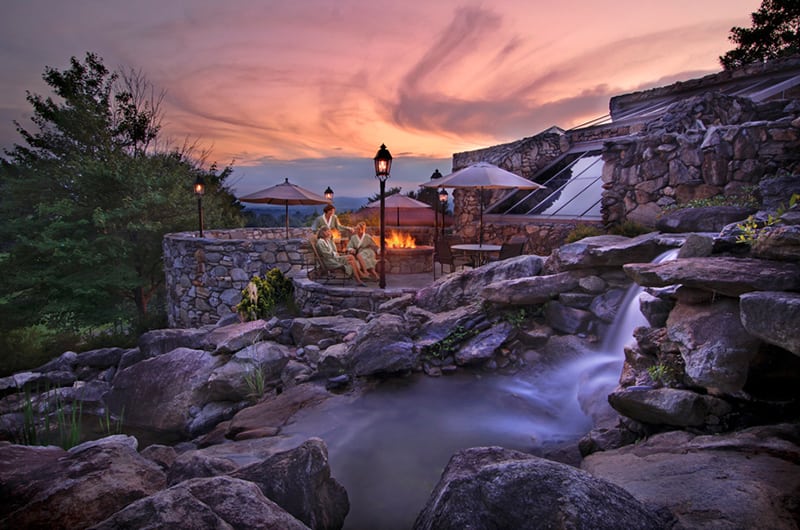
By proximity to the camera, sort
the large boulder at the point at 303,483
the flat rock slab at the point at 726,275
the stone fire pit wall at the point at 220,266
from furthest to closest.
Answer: the stone fire pit wall at the point at 220,266 → the flat rock slab at the point at 726,275 → the large boulder at the point at 303,483

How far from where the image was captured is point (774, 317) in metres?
2.93

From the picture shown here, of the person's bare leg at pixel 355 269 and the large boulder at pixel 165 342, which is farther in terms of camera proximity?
the person's bare leg at pixel 355 269

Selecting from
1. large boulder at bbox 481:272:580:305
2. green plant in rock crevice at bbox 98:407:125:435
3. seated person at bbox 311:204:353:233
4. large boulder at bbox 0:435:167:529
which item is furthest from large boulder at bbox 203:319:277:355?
large boulder at bbox 481:272:580:305

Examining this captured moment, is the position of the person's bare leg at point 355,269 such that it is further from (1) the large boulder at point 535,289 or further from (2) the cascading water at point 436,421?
(2) the cascading water at point 436,421

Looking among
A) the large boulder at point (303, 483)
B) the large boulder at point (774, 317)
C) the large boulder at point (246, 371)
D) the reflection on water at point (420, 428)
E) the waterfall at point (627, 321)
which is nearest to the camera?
the large boulder at point (774, 317)

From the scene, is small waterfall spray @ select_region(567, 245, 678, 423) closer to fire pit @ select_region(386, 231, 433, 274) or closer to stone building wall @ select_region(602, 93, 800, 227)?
stone building wall @ select_region(602, 93, 800, 227)

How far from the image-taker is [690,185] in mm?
8242

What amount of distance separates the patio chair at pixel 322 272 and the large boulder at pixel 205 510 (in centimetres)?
797

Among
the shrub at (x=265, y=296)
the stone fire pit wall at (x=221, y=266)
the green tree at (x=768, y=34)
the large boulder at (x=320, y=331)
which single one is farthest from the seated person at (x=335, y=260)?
the green tree at (x=768, y=34)

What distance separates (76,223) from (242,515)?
739 inches

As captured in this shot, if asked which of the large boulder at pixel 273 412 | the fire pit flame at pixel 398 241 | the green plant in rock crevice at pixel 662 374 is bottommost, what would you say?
the large boulder at pixel 273 412

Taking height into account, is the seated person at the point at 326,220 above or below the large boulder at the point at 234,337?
above

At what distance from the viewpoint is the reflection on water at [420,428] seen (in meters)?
3.86

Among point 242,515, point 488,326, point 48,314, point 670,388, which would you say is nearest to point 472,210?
point 488,326
